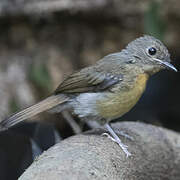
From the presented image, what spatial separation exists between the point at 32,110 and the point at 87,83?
1.68 feet

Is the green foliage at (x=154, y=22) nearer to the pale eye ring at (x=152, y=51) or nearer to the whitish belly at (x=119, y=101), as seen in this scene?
the pale eye ring at (x=152, y=51)

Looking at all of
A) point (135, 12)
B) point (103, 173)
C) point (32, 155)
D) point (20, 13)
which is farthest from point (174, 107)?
point (103, 173)

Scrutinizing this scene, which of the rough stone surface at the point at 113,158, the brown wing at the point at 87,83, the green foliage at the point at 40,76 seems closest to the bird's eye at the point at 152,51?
the brown wing at the point at 87,83

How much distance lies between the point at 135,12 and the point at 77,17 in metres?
0.81

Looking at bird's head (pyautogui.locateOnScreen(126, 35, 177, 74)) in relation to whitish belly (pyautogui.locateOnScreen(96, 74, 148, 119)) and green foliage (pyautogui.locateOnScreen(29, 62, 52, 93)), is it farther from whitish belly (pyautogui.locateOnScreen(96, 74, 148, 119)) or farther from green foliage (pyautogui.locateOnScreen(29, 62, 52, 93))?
green foliage (pyautogui.locateOnScreen(29, 62, 52, 93))

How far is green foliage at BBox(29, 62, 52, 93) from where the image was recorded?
216 inches

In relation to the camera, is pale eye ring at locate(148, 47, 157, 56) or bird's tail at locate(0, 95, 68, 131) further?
pale eye ring at locate(148, 47, 157, 56)

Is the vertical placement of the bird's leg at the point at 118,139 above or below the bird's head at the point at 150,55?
below

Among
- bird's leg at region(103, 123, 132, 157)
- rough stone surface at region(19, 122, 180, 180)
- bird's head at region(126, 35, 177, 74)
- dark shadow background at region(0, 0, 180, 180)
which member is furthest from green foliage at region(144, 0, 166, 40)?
bird's leg at region(103, 123, 132, 157)

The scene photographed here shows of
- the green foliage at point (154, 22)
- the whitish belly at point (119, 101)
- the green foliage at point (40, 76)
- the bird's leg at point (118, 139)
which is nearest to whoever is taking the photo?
the bird's leg at point (118, 139)

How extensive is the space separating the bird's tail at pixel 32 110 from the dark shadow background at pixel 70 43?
1.85 metres

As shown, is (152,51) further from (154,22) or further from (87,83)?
(154,22)

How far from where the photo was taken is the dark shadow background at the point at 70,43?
18.8ft

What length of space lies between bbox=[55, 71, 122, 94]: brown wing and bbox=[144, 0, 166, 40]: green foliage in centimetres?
188
